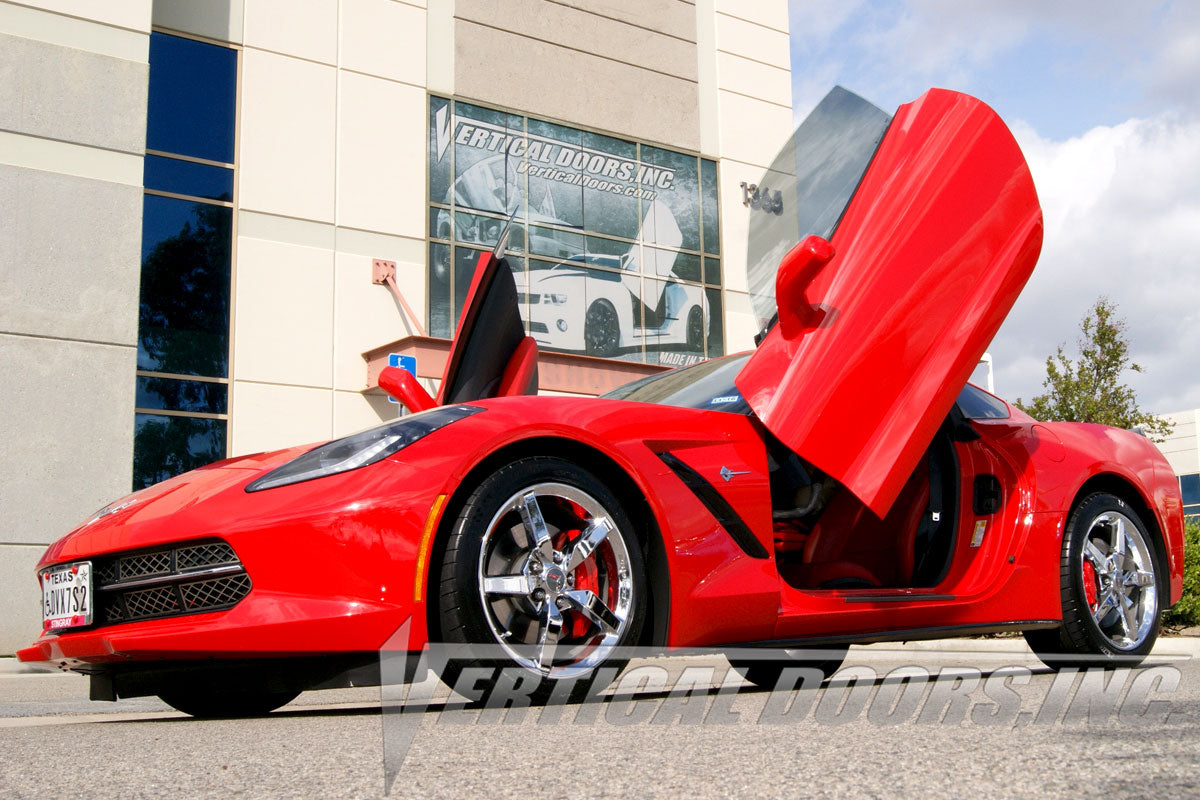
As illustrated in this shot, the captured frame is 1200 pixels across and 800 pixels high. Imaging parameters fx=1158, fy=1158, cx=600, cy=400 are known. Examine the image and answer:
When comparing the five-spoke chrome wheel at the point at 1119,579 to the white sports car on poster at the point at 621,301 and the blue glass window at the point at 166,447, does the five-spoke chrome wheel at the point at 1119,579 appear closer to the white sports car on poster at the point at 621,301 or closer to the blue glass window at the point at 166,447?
the blue glass window at the point at 166,447

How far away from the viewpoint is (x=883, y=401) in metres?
3.98

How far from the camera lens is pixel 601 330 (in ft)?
56.8

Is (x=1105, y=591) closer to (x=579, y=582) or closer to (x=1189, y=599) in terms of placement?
(x=579, y=582)

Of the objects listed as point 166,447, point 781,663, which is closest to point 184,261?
point 166,447

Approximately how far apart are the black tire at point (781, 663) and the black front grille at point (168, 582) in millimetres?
2282

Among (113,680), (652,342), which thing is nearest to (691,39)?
(652,342)

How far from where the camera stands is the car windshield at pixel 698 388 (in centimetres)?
417

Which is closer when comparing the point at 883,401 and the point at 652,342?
the point at 883,401

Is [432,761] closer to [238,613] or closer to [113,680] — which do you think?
[238,613]

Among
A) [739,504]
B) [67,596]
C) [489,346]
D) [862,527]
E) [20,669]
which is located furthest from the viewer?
[20,669]

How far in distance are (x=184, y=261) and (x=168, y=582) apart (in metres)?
11.8

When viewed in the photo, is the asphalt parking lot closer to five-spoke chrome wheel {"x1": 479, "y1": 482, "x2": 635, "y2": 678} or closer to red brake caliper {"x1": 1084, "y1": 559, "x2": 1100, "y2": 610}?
five-spoke chrome wheel {"x1": 479, "y1": 482, "x2": 635, "y2": 678}

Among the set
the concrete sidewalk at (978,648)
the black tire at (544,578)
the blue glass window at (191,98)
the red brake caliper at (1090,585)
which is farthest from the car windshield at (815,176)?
the blue glass window at (191,98)

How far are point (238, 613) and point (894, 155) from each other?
272cm
